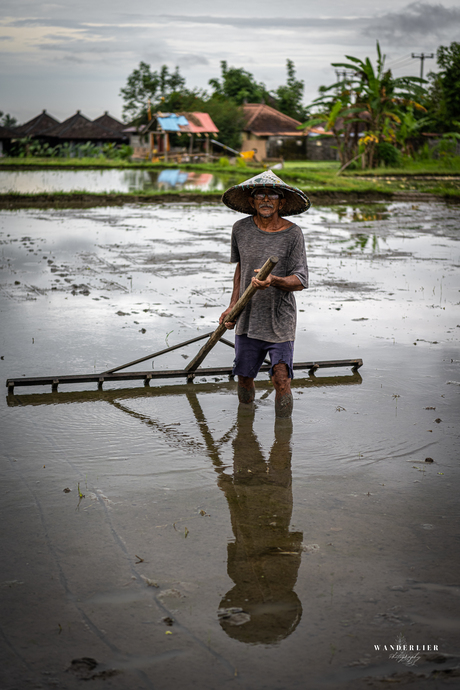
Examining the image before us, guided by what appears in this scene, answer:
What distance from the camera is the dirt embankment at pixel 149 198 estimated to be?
63.0 ft

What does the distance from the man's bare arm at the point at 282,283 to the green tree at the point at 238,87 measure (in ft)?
187

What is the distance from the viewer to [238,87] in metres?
60.1

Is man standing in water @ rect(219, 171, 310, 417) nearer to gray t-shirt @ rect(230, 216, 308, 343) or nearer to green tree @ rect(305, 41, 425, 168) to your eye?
gray t-shirt @ rect(230, 216, 308, 343)

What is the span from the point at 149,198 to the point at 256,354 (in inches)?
666

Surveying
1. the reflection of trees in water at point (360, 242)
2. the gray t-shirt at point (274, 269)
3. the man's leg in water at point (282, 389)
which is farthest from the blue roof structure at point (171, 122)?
the man's leg in water at point (282, 389)

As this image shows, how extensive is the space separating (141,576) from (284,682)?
76 centimetres

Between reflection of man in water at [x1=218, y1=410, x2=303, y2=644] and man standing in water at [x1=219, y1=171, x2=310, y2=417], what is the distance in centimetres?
48

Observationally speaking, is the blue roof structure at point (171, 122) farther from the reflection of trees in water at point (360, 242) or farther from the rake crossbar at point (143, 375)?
the rake crossbar at point (143, 375)

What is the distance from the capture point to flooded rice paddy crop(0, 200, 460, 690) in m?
2.36

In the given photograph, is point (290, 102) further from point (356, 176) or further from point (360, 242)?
point (360, 242)

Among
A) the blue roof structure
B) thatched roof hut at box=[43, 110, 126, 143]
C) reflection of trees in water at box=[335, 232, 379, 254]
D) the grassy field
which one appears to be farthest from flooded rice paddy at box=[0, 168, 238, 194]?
thatched roof hut at box=[43, 110, 126, 143]

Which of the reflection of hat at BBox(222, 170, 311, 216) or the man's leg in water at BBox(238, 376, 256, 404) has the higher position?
the reflection of hat at BBox(222, 170, 311, 216)

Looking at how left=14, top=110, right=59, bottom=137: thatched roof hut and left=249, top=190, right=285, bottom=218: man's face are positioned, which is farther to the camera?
left=14, top=110, right=59, bottom=137: thatched roof hut

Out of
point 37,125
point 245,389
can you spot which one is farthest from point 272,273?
point 37,125
